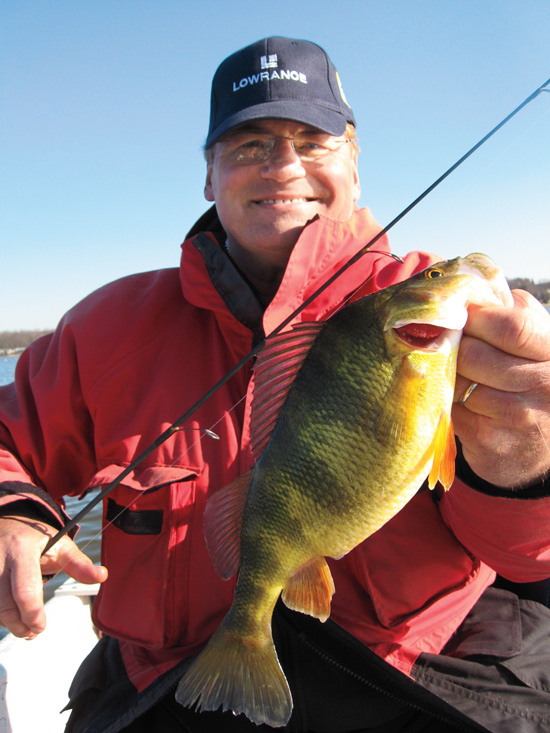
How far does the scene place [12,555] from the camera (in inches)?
74.7

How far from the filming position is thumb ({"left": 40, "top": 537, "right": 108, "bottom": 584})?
1791 mm

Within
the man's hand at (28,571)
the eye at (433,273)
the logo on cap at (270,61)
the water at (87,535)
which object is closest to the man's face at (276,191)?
the logo on cap at (270,61)

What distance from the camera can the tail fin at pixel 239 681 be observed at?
5.39 feet

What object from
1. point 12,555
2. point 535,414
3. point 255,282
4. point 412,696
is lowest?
point 412,696

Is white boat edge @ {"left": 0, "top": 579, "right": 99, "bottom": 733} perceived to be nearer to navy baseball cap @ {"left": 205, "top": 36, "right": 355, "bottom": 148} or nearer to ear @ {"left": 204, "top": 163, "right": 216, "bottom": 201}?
ear @ {"left": 204, "top": 163, "right": 216, "bottom": 201}

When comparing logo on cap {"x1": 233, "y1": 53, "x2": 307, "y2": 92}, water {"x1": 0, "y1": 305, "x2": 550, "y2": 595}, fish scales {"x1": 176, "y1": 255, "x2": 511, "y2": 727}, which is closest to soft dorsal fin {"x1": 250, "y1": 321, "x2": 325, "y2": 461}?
fish scales {"x1": 176, "y1": 255, "x2": 511, "y2": 727}

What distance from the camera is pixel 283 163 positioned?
2668 mm

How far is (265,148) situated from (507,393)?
187 cm

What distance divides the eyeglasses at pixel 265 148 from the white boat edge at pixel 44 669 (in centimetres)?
310

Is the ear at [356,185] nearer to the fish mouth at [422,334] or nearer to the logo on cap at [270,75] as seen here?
the logo on cap at [270,75]

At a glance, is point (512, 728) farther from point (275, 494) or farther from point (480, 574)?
point (275, 494)

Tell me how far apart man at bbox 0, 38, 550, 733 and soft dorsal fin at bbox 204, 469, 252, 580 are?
0.38m

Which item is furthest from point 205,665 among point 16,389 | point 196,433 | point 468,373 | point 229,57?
point 229,57

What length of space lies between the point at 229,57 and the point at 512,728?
3.26 meters
